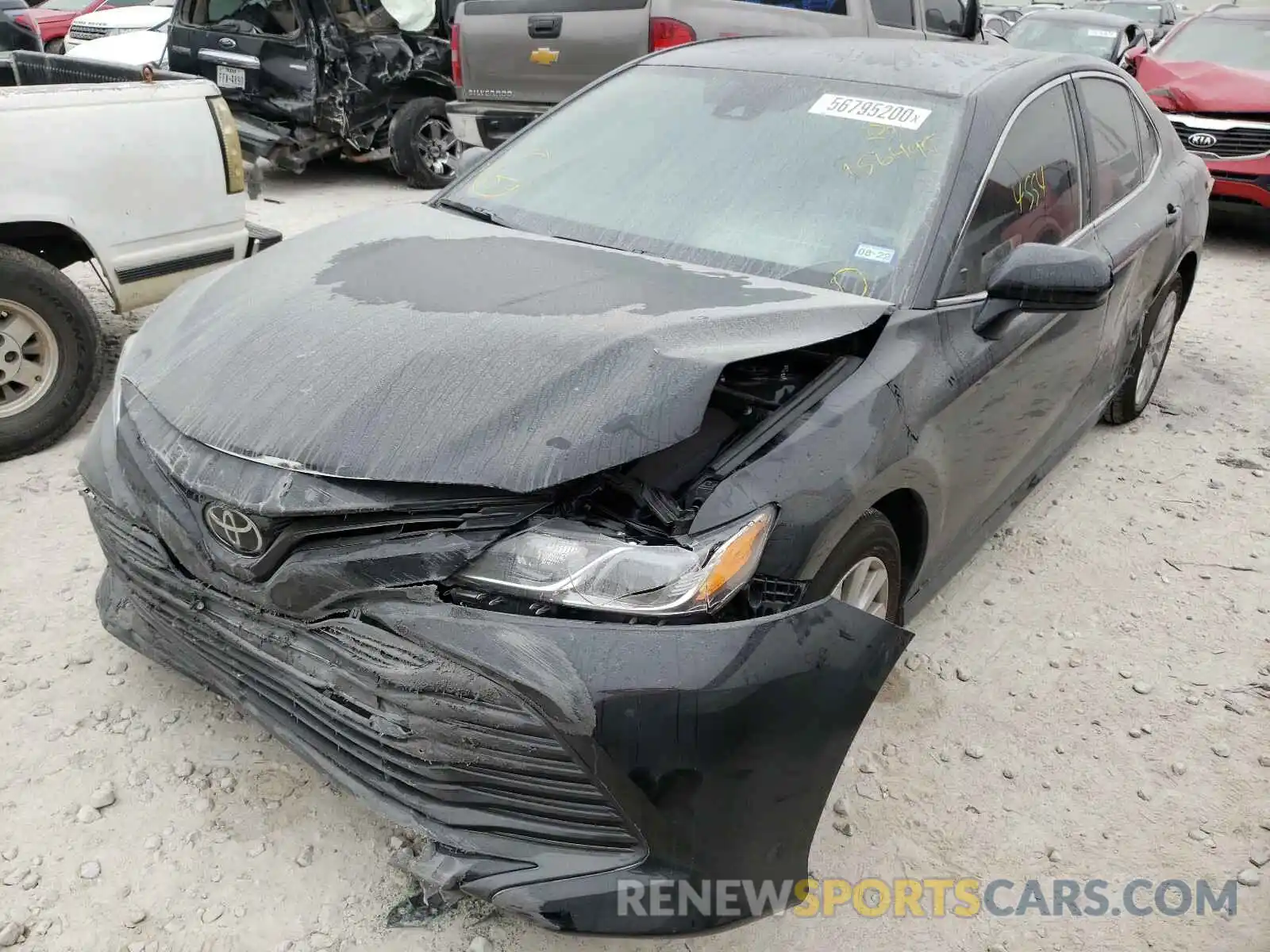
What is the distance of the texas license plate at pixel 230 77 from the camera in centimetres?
793

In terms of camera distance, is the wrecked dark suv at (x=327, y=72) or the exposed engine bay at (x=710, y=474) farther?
the wrecked dark suv at (x=327, y=72)

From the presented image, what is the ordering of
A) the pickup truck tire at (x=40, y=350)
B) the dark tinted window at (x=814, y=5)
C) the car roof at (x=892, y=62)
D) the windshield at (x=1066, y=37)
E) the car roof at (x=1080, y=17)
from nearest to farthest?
the car roof at (x=892, y=62), the pickup truck tire at (x=40, y=350), the dark tinted window at (x=814, y=5), the windshield at (x=1066, y=37), the car roof at (x=1080, y=17)

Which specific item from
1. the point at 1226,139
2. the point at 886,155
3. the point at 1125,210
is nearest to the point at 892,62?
the point at 886,155

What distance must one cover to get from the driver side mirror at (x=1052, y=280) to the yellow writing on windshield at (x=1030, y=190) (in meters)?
0.37

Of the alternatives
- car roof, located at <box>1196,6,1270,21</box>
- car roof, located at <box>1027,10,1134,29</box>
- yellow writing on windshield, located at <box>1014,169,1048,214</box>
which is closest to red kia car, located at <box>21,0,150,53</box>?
car roof, located at <box>1027,10,1134,29</box>

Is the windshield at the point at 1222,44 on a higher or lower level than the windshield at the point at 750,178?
lower

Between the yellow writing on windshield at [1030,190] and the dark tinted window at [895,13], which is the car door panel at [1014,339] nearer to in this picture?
the yellow writing on windshield at [1030,190]

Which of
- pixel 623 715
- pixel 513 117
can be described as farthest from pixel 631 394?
pixel 513 117

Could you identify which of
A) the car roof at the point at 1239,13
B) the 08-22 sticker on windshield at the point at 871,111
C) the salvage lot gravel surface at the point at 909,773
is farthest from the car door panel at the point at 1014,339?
the car roof at the point at 1239,13

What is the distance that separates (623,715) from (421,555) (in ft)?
1.53

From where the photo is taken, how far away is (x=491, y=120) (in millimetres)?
6879

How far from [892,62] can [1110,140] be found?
1.06 meters

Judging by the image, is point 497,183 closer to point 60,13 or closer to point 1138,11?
point 60,13

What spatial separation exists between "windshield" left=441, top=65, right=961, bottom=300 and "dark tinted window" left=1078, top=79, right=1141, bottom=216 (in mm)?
907
